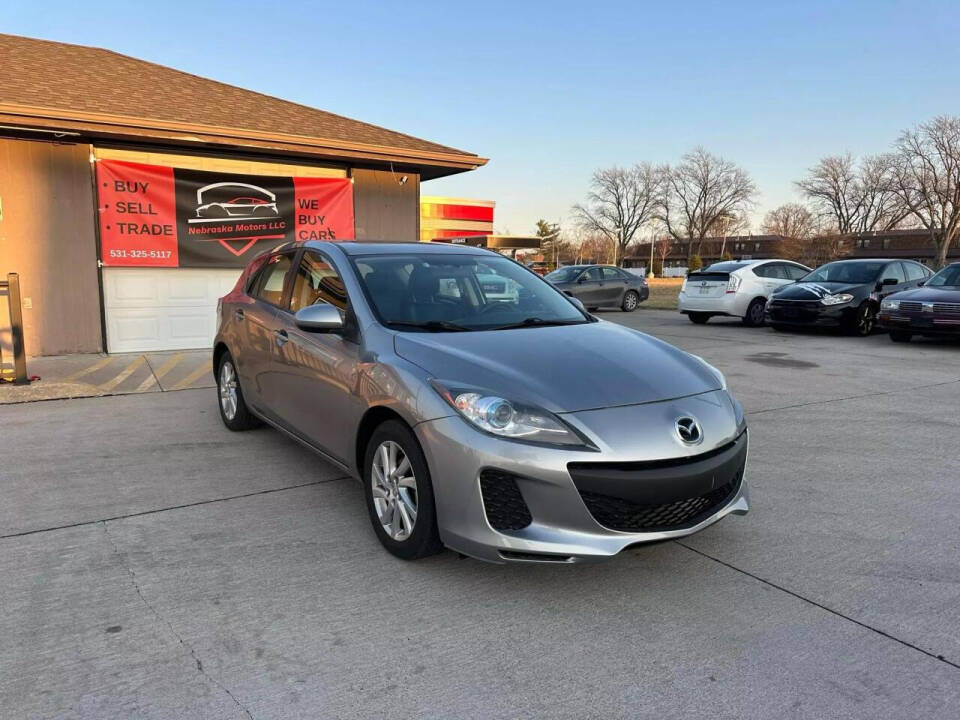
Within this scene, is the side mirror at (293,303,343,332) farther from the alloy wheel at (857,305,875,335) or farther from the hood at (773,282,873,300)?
the alloy wheel at (857,305,875,335)

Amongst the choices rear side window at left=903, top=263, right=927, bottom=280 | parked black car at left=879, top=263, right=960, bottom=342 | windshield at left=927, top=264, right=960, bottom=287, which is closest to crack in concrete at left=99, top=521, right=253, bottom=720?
parked black car at left=879, top=263, right=960, bottom=342

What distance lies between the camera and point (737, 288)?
48.2ft

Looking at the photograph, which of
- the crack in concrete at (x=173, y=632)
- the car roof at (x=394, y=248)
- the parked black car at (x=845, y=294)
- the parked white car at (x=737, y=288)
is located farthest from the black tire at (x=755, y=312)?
the crack in concrete at (x=173, y=632)

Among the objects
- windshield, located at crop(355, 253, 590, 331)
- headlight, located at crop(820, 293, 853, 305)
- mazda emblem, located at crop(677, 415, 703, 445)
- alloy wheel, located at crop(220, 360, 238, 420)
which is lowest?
alloy wheel, located at crop(220, 360, 238, 420)

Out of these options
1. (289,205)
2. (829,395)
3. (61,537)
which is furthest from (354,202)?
(61,537)

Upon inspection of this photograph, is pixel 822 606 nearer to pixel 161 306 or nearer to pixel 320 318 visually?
pixel 320 318

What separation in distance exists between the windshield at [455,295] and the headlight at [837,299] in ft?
33.5

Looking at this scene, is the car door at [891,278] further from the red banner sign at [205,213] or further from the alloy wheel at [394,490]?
the alloy wheel at [394,490]

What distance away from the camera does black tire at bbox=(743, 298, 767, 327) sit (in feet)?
48.8

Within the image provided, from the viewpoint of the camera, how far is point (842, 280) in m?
13.5

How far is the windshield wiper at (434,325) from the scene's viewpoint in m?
3.67

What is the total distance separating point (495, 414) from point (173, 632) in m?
1.57

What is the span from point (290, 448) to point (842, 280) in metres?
12.3

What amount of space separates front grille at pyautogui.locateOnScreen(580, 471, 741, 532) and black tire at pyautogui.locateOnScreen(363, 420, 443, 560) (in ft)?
2.37
